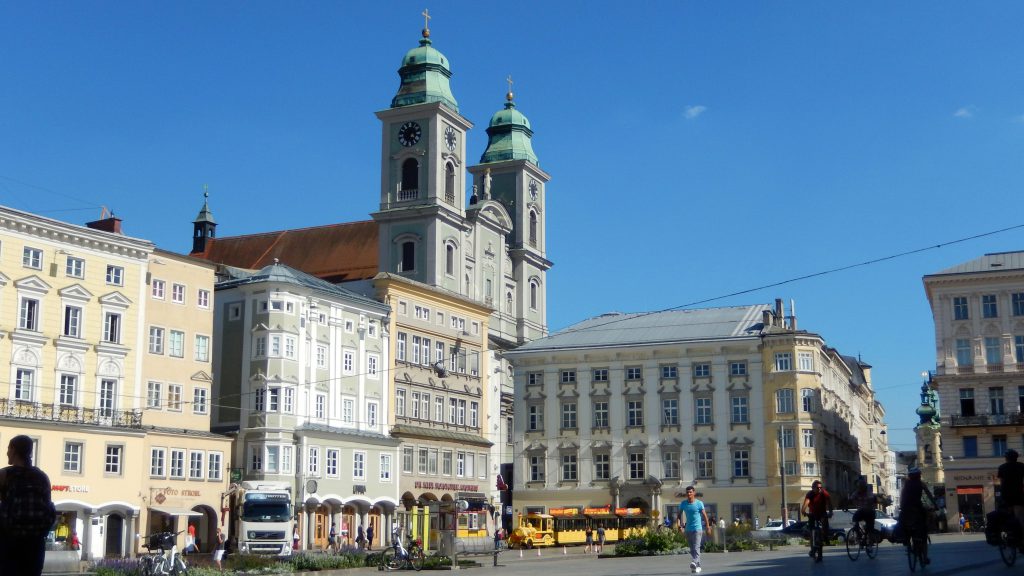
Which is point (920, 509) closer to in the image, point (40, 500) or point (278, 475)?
point (40, 500)

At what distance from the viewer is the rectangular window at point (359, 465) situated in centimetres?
7100

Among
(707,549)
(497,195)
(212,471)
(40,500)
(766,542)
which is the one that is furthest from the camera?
(497,195)

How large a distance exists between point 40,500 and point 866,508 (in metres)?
19.5

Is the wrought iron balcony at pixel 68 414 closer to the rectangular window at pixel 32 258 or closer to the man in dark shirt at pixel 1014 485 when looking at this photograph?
the rectangular window at pixel 32 258

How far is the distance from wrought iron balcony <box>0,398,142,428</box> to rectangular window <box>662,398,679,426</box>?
38936mm

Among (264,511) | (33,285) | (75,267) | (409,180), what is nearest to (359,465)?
(264,511)

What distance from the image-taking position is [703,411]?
84.0 meters

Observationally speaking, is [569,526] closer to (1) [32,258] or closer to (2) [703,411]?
(2) [703,411]

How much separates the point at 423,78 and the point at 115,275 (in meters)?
47.5

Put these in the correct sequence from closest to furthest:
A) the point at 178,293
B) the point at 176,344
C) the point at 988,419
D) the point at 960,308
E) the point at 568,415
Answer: the point at 176,344 → the point at 178,293 → the point at 988,419 → the point at 960,308 → the point at 568,415

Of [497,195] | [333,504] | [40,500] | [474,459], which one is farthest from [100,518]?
[497,195]

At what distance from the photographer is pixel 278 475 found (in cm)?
6500

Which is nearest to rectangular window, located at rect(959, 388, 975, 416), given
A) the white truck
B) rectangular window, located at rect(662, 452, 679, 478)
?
rectangular window, located at rect(662, 452, 679, 478)

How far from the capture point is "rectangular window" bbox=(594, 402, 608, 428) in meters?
86.5
